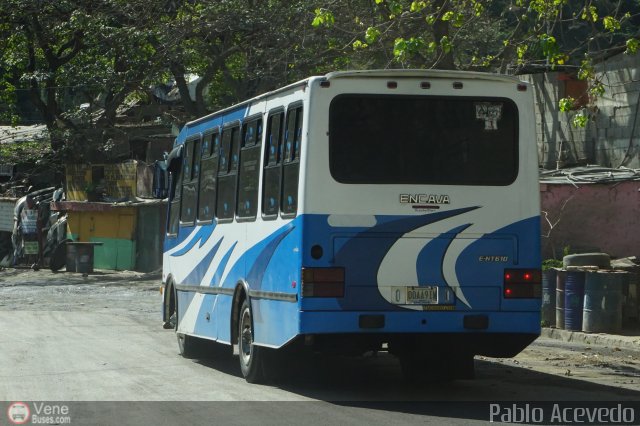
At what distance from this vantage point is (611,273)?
683 inches

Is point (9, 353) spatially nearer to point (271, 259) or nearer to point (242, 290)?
point (242, 290)

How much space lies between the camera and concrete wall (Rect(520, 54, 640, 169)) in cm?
2302

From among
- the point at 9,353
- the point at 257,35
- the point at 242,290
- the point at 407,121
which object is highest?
the point at 257,35

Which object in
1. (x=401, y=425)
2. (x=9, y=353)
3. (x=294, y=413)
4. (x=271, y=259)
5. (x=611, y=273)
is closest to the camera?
(x=401, y=425)

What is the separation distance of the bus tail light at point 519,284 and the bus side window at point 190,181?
5.26 metres

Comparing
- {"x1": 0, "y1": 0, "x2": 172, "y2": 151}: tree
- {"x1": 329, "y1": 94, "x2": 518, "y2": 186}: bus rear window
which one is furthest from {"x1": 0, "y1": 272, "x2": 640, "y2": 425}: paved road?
{"x1": 0, "y1": 0, "x2": 172, "y2": 151}: tree

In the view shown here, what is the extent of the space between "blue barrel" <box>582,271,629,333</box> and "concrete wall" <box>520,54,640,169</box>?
4694 millimetres

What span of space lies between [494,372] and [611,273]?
188 inches

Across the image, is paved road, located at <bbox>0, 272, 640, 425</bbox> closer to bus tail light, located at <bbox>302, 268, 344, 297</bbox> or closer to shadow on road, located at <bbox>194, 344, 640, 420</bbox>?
shadow on road, located at <bbox>194, 344, 640, 420</bbox>

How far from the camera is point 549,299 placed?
61.9 feet

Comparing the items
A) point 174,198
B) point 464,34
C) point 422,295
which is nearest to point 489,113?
point 422,295

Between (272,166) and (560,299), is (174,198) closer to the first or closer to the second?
(272,166)

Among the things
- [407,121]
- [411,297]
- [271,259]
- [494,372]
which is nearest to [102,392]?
[271,259]

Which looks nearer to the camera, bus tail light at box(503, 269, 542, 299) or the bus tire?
bus tail light at box(503, 269, 542, 299)
